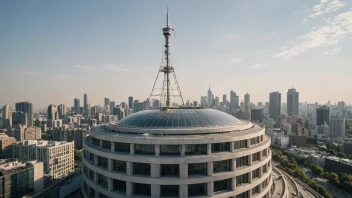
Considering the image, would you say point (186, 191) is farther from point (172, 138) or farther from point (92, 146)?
point (92, 146)

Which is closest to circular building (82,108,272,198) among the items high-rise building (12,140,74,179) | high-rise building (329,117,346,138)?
high-rise building (12,140,74,179)

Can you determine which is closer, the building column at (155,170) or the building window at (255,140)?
the building column at (155,170)

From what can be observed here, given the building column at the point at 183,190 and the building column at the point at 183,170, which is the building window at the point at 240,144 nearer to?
the building column at the point at 183,170

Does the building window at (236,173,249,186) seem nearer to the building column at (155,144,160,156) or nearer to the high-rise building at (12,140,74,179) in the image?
the building column at (155,144,160,156)

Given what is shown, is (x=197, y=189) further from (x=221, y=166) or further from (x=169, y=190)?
(x=221, y=166)

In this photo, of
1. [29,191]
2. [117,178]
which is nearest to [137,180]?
[117,178]

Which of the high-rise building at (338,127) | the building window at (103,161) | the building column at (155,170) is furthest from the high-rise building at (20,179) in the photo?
the high-rise building at (338,127)

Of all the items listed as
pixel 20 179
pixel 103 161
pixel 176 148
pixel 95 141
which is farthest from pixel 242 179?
pixel 20 179
